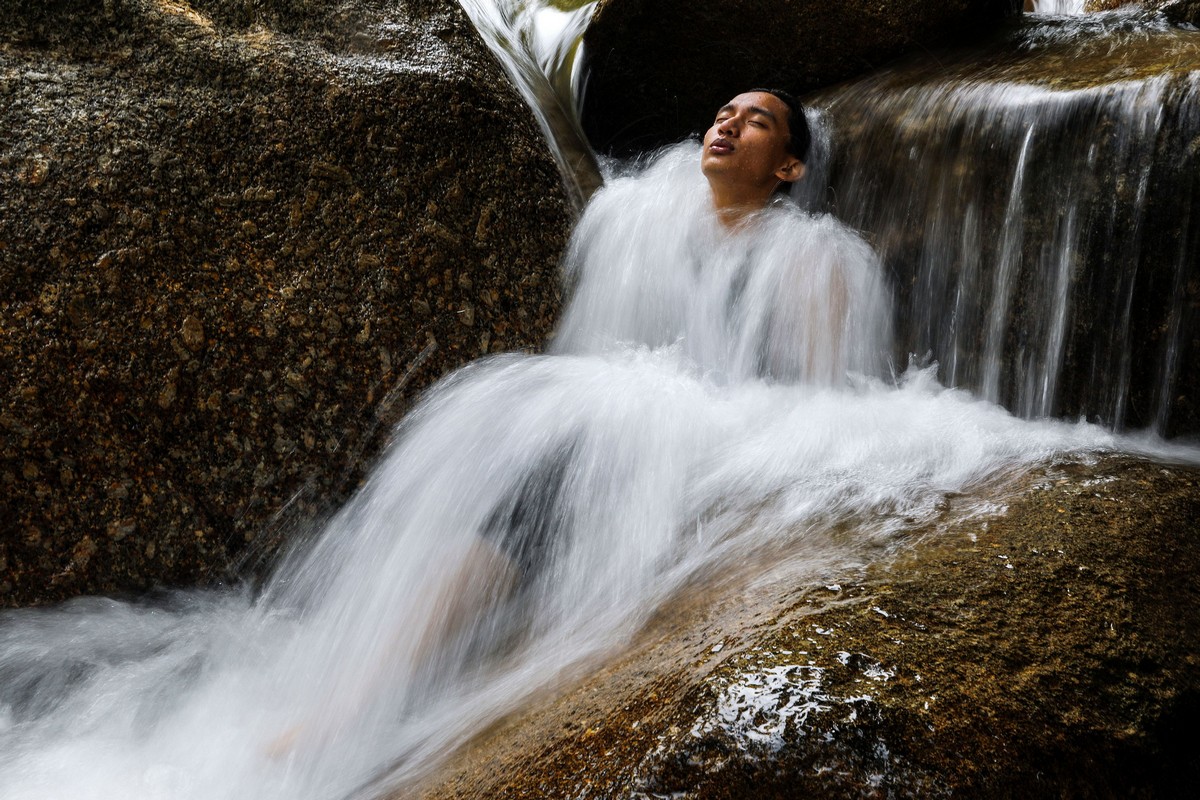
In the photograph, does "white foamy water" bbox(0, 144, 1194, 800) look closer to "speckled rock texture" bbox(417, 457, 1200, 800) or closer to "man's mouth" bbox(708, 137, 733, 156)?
"speckled rock texture" bbox(417, 457, 1200, 800)

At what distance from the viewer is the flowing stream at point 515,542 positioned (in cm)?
190

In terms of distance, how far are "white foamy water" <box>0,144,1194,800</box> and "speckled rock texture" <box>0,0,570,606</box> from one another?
0.19 m

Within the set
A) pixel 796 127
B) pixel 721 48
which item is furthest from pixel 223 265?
pixel 721 48

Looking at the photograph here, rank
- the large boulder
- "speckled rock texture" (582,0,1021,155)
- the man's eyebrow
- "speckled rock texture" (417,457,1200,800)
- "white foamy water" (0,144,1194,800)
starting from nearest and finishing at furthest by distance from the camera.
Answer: "speckled rock texture" (417,457,1200,800) < "white foamy water" (0,144,1194,800) < the large boulder < the man's eyebrow < "speckled rock texture" (582,0,1021,155)

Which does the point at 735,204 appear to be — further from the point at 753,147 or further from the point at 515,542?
the point at 515,542

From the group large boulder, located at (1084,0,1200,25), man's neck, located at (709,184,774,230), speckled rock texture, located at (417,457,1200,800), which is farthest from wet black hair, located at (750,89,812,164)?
speckled rock texture, located at (417,457,1200,800)

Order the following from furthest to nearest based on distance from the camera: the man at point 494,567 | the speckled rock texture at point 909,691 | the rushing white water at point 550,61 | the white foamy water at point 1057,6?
1. the white foamy water at point 1057,6
2. the rushing white water at point 550,61
3. the man at point 494,567
4. the speckled rock texture at point 909,691

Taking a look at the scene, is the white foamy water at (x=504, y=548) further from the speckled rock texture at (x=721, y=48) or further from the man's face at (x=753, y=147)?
the speckled rock texture at (x=721, y=48)

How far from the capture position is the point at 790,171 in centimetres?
365

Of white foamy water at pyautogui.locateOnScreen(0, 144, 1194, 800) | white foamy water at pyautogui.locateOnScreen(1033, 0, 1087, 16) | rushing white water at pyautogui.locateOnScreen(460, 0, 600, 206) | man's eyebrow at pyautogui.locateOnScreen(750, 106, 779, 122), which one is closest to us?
white foamy water at pyautogui.locateOnScreen(0, 144, 1194, 800)

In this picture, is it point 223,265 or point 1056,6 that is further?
point 1056,6

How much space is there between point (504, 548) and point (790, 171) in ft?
7.44

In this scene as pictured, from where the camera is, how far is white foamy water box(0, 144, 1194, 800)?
→ 6.21ft

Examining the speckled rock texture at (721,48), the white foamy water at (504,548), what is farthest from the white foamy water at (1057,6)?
the white foamy water at (504,548)
